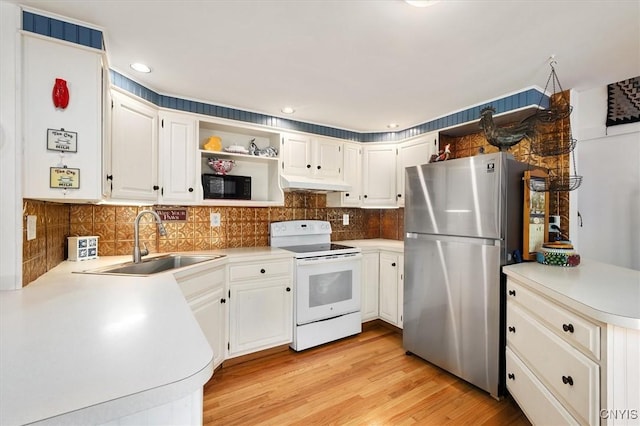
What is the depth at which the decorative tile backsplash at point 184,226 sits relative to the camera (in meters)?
1.63

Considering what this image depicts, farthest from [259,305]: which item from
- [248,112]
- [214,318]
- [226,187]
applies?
[248,112]

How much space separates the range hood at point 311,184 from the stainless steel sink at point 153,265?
0.92 m

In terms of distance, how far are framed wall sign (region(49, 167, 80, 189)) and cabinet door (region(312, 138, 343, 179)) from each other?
2036 mm

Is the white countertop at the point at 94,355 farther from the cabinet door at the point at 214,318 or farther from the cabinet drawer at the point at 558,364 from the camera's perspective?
the cabinet drawer at the point at 558,364

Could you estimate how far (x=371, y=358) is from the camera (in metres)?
2.51

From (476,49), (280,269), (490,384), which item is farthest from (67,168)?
(490,384)

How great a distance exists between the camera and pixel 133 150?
207cm

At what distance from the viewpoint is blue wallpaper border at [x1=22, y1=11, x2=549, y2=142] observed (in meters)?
1.43

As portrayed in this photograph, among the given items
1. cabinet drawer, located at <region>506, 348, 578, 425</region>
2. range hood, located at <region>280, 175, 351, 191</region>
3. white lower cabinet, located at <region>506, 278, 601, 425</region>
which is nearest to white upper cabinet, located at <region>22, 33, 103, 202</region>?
range hood, located at <region>280, 175, 351, 191</region>

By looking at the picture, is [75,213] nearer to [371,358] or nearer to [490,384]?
[371,358]

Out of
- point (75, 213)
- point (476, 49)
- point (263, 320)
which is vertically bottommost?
point (263, 320)

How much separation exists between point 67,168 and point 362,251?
246 cm

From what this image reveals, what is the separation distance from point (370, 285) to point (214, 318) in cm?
164

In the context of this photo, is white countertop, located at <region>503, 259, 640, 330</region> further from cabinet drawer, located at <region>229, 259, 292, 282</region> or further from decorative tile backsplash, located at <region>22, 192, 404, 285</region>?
decorative tile backsplash, located at <region>22, 192, 404, 285</region>
